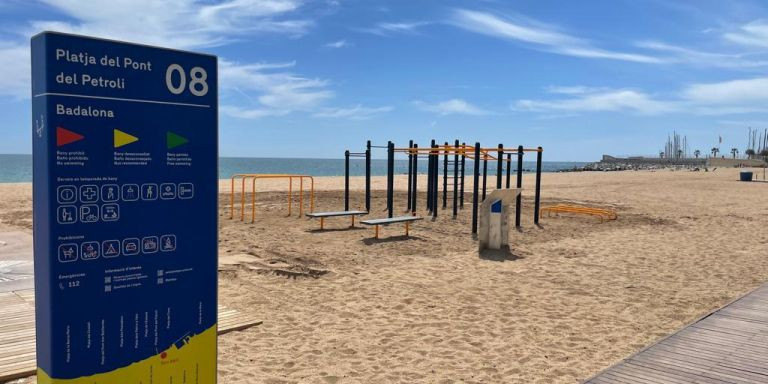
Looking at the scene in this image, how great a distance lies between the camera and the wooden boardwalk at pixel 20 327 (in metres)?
3.93

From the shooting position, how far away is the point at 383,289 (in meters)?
6.70

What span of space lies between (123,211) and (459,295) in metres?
4.56

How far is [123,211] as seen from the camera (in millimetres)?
2570

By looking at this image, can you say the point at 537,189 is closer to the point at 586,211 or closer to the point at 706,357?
the point at 586,211

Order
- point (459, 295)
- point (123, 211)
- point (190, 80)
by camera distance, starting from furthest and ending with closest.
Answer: point (459, 295), point (190, 80), point (123, 211)

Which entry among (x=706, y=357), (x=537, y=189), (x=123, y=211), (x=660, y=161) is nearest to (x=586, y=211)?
(x=537, y=189)

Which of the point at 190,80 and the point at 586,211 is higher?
the point at 190,80

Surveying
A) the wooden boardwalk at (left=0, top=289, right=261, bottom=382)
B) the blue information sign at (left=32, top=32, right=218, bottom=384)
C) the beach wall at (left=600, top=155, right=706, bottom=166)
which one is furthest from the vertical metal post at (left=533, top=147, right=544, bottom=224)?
the beach wall at (left=600, top=155, right=706, bottom=166)

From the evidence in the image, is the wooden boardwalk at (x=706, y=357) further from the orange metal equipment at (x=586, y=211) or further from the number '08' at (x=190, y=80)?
the orange metal equipment at (x=586, y=211)

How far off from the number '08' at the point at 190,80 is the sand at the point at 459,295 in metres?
2.18

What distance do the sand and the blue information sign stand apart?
1375 millimetres

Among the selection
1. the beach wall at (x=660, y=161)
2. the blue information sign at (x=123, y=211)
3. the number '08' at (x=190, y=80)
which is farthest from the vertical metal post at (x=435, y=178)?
the beach wall at (x=660, y=161)

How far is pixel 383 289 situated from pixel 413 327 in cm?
144

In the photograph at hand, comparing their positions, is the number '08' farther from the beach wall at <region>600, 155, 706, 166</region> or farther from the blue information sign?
the beach wall at <region>600, 155, 706, 166</region>
